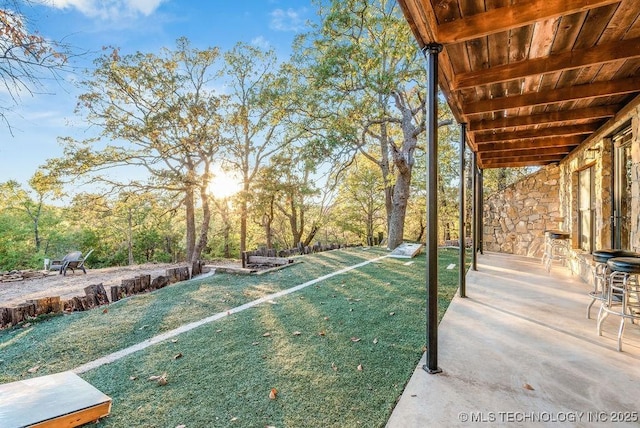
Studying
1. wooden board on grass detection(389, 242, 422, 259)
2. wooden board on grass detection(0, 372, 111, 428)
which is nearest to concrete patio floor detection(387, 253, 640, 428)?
wooden board on grass detection(0, 372, 111, 428)

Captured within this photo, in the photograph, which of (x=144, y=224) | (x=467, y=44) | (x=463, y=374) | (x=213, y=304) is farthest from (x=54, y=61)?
(x=144, y=224)

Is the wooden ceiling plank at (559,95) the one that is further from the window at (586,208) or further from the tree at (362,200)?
the tree at (362,200)

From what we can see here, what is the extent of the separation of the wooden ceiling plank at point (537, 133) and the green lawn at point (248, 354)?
2.95 metres

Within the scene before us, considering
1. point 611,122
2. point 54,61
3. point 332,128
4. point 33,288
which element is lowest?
point 33,288

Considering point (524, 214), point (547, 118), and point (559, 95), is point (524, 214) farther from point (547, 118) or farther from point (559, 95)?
point (559, 95)

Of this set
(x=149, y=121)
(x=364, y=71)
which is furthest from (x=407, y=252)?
(x=149, y=121)

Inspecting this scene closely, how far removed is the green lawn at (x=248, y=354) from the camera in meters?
1.74

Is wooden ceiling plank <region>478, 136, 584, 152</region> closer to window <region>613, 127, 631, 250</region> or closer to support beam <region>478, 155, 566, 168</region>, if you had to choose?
support beam <region>478, 155, 566, 168</region>

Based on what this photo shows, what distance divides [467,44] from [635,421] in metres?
2.87

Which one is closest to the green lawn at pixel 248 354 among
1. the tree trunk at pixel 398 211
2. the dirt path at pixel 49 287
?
the dirt path at pixel 49 287

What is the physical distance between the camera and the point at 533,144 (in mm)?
5949

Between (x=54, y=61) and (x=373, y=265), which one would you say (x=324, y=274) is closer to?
(x=373, y=265)

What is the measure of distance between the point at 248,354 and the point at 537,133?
579 centimetres

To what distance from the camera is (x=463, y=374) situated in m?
2.14
